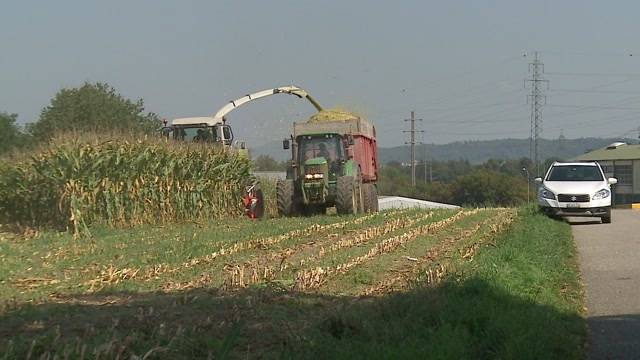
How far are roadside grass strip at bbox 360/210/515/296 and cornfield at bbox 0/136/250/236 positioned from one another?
28.0 ft

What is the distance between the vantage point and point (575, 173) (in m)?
24.5

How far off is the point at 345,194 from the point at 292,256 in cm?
1022

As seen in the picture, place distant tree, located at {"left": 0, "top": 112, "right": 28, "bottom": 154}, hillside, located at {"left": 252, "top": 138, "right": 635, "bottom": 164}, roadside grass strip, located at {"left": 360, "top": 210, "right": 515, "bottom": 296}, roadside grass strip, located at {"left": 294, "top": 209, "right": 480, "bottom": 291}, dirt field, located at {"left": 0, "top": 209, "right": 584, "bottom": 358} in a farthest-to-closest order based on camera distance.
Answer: hillside, located at {"left": 252, "top": 138, "right": 635, "bottom": 164} → distant tree, located at {"left": 0, "top": 112, "right": 28, "bottom": 154} → roadside grass strip, located at {"left": 360, "top": 210, "right": 515, "bottom": 296} → roadside grass strip, located at {"left": 294, "top": 209, "right": 480, "bottom": 291} → dirt field, located at {"left": 0, "top": 209, "right": 584, "bottom": 358}

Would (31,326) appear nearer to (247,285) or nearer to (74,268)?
(247,285)

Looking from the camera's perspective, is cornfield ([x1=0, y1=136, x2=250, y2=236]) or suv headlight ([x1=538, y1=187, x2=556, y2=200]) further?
suv headlight ([x1=538, y1=187, x2=556, y2=200])

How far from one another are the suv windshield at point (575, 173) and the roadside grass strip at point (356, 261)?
18.6 ft

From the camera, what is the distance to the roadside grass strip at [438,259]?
10.6 meters

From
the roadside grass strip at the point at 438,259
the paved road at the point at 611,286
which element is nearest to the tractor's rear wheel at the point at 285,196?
the roadside grass strip at the point at 438,259

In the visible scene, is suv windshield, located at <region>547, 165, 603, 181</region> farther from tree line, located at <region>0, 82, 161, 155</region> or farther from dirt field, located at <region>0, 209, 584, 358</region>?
tree line, located at <region>0, 82, 161, 155</region>

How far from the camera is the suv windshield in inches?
957

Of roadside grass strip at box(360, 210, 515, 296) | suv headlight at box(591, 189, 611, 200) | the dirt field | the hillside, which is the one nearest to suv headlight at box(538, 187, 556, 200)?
suv headlight at box(591, 189, 611, 200)

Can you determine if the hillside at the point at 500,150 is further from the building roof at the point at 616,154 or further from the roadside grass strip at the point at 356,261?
the roadside grass strip at the point at 356,261

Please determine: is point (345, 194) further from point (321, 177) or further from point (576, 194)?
point (576, 194)

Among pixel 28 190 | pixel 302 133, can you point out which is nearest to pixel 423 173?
pixel 302 133
